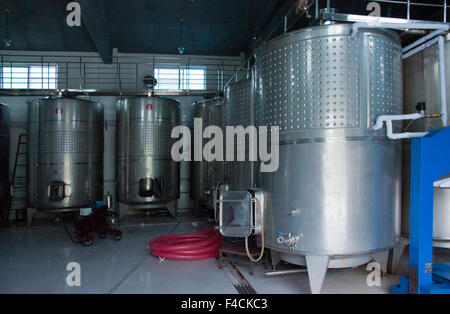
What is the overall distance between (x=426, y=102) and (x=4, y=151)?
25.7ft

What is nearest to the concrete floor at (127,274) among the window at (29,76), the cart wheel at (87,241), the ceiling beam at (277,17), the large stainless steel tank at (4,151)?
the cart wheel at (87,241)

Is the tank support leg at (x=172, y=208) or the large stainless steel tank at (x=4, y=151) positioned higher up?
the large stainless steel tank at (x=4, y=151)

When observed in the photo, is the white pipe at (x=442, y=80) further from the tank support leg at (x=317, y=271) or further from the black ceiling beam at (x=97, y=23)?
the black ceiling beam at (x=97, y=23)

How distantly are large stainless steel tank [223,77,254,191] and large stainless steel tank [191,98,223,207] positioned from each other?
2446 mm

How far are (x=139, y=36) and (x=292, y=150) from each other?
711 cm

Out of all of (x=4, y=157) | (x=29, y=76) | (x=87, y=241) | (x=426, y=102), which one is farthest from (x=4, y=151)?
(x=426, y=102)

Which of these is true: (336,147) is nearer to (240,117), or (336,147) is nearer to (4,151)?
(240,117)

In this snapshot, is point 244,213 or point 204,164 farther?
point 204,164

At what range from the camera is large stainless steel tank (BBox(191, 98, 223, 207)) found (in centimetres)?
725

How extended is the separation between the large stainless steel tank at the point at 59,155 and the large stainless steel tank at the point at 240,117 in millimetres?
4017

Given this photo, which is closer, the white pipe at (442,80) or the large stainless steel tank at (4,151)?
the white pipe at (442,80)

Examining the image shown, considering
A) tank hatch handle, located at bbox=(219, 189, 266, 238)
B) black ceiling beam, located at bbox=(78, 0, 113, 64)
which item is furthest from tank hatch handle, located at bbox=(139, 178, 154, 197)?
tank hatch handle, located at bbox=(219, 189, 266, 238)

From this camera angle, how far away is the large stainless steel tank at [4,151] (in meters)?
6.83

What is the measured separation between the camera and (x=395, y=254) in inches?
141
